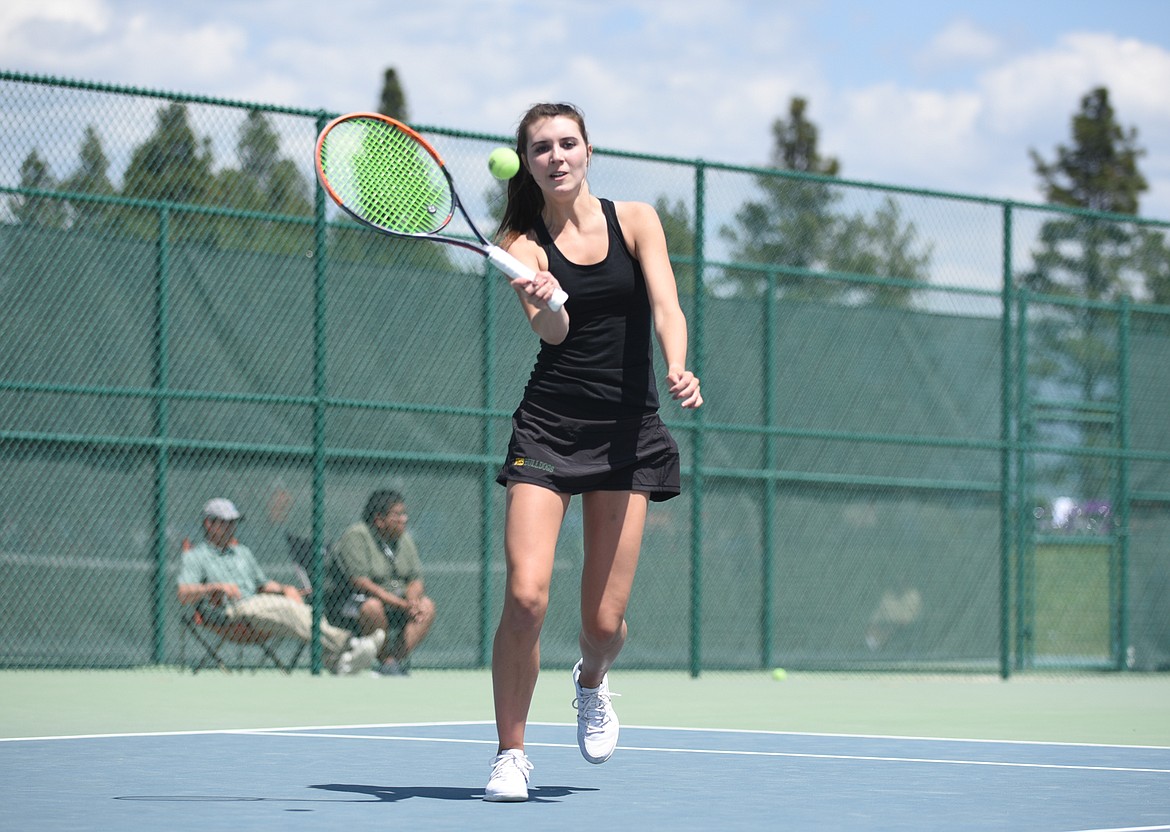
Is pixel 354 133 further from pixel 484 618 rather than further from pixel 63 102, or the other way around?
pixel 484 618

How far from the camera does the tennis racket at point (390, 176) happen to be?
5.02m

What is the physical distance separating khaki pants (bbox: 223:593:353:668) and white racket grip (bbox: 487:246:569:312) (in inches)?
221

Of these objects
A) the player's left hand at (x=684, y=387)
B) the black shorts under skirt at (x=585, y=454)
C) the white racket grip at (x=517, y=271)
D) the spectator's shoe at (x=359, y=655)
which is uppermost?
the white racket grip at (x=517, y=271)

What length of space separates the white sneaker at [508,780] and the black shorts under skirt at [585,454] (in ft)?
2.24

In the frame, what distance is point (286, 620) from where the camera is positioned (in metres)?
9.79

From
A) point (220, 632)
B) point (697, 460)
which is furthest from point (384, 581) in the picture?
point (697, 460)

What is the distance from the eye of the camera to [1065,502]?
39.7ft

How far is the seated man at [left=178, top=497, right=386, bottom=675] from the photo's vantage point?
9.77 m

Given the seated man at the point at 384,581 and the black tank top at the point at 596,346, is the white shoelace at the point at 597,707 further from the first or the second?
the seated man at the point at 384,581

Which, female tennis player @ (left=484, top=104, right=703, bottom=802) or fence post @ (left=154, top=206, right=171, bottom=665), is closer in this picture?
female tennis player @ (left=484, top=104, right=703, bottom=802)

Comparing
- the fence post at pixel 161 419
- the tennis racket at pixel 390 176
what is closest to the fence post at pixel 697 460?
the fence post at pixel 161 419

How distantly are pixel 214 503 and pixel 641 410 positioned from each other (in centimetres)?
558

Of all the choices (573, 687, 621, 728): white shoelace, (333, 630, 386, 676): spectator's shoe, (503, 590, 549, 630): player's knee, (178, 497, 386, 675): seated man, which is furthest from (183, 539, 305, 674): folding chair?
(503, 590, 549, 630): player's knee

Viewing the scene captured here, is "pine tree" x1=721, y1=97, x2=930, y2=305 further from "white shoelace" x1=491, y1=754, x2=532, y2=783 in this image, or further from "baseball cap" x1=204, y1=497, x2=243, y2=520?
"white shoelace" x1=491, y1=754, x2=532, y2=783
